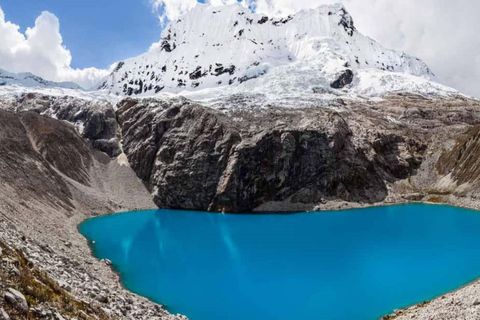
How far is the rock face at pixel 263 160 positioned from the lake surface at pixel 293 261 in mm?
15923

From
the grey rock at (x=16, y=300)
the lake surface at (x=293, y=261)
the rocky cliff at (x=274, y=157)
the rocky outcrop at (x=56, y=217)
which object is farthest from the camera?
the rocky cliff at (x=274, y=157)

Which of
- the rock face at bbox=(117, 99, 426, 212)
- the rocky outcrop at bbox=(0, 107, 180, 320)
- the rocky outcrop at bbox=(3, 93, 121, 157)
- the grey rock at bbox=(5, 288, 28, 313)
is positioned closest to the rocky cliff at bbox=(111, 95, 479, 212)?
the rock face at bbox=(117, 99, 426, 212)

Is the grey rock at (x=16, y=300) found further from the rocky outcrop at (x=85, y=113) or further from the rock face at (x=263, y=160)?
the rocky outcrop at (x=85, y=113)

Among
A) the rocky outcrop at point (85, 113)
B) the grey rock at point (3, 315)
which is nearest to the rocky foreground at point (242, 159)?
the rocky outcrop at point (85, 113)

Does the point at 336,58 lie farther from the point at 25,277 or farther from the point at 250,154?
the point at 25,277

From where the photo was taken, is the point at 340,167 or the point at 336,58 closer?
the point at 340,167

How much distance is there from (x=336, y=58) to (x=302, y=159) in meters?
111

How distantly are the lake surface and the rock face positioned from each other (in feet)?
52.2

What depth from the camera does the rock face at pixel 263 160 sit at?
88500mm

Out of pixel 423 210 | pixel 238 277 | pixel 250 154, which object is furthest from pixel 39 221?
pixel 423 210

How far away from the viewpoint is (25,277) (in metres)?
14.1

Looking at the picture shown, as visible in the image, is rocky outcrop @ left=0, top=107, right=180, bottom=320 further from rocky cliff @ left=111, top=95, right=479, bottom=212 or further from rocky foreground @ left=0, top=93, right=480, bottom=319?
rocky cliff @ left=111, top=95, right=479, bottom=212

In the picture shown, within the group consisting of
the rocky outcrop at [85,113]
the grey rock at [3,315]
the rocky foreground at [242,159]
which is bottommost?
the grey rock at [3,315]

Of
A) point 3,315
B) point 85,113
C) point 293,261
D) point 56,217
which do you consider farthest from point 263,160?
point 3,315
